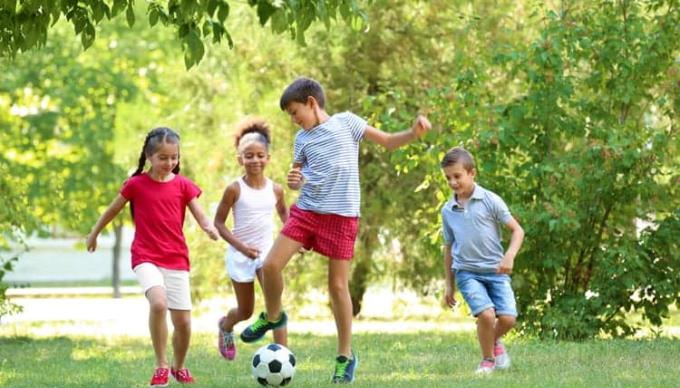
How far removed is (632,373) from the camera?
812cm

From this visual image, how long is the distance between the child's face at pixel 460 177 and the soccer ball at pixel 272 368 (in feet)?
5.80

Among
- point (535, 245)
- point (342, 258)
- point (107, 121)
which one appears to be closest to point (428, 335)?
point (535, 245)

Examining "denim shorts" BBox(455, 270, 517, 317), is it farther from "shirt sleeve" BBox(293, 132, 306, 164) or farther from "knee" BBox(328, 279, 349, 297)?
"shirt sleeve" BBox(293, 132, 306, 164)

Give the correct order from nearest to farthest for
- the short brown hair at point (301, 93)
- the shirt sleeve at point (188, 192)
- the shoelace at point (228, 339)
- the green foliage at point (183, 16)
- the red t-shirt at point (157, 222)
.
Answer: the green foliage at point (183, 16) < the short brown hair at point (301, 93) < the red t-shirt at point (157, 222) < the shirt sleeve at point (188, 192) < the shoelace at point (228, 339)

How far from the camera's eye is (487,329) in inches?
328

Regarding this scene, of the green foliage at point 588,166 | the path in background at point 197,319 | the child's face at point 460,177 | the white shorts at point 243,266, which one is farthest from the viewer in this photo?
the path in background at point 197,319

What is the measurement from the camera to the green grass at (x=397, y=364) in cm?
791

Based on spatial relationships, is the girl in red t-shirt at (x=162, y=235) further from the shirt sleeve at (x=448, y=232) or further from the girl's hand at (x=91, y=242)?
the shirt sleeve at (x=448, y=232)

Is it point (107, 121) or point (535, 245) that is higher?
point (107, 121)

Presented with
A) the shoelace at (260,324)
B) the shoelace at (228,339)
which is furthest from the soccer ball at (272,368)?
the shoelace at (228,339)

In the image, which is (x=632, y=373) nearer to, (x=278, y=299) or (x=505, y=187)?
(x=278, y=299)

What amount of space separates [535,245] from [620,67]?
5.62 ft

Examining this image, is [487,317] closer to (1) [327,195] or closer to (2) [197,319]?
(1) [327,195]

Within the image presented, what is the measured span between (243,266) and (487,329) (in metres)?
1.96
